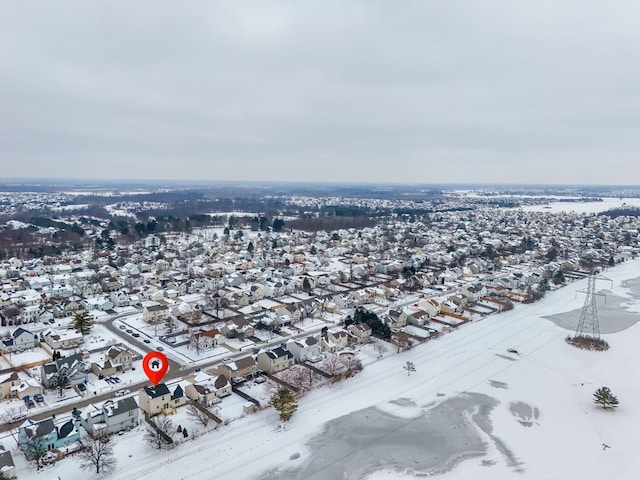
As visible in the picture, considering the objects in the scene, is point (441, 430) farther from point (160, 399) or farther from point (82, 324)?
point (82, 324)

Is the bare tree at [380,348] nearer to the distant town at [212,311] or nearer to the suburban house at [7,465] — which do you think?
the distant town at [212,311]

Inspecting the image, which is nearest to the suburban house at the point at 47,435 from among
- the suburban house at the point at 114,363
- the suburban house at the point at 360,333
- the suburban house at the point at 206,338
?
the suburban house at the point at 114,363

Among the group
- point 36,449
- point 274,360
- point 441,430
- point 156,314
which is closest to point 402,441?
point 441,430

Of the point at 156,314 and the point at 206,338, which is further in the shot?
the point at 156,314

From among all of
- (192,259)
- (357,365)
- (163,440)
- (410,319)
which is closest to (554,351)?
(410,319)

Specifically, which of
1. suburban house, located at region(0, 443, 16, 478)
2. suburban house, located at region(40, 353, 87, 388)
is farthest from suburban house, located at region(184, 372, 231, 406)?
suburban house, located at region(0, 443, 16, 478)

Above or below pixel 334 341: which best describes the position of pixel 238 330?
below

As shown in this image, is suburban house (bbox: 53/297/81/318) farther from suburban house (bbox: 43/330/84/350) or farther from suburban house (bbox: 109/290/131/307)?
suburban house (bbox: 43/330/84/350)
